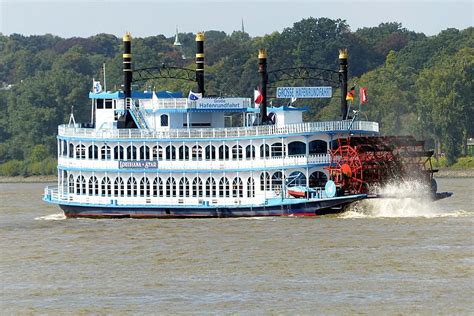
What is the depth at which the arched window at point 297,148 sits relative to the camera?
61656 mm

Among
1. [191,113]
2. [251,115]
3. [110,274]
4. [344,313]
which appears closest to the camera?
[344,313]

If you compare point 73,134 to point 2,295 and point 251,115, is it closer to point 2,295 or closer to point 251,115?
point 251,115

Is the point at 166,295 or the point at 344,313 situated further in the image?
the point at 166,295

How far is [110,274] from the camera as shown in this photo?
149ft

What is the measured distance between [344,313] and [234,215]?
2448 cm

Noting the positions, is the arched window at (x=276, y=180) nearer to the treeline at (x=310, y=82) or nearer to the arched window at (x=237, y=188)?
the arched window at (x=237, y=188)

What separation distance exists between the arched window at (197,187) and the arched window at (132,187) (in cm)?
290

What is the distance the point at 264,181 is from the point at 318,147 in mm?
2767

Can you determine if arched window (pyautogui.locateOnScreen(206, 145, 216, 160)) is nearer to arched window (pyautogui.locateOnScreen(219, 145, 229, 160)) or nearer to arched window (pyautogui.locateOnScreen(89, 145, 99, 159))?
arched window (pyautogui.locateOnScreen(219, 145, 229, 160))

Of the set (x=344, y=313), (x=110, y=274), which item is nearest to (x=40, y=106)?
(x=110, y=274)

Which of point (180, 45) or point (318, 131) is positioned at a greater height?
point (180, 45)

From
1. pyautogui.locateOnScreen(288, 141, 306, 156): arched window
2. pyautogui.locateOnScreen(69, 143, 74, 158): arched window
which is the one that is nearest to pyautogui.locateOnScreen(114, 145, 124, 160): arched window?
pyautogui.locateOnScreen(69, 143, 74, 158): arched window

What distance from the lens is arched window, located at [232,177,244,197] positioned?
63.2 meters

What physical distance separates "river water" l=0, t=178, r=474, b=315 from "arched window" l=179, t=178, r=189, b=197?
Answer: 2059 millimetres
